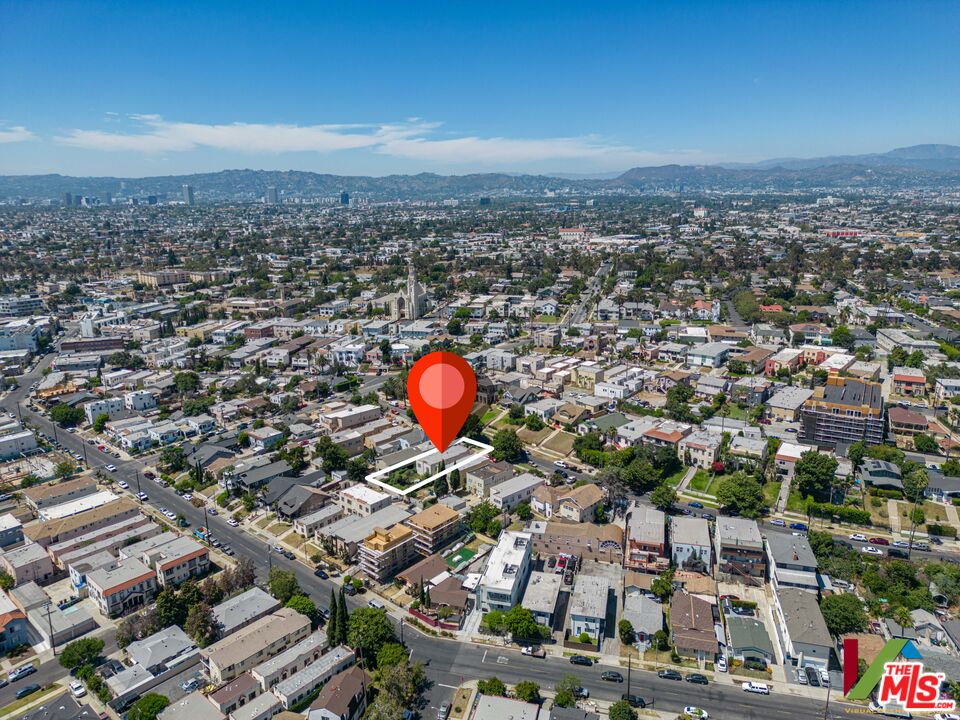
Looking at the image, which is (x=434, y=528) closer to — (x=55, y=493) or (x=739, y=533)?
(x=739, y=533)

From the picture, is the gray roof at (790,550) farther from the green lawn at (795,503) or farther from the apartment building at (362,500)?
the apartment building at (362,500)

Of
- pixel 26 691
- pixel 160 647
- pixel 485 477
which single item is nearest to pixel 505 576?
pixel 485 477

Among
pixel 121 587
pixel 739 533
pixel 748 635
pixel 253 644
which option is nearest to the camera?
pixel 253 644

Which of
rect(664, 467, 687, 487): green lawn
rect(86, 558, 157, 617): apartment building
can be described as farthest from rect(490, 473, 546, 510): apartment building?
rect(86, 558, 157, 617): apartment building

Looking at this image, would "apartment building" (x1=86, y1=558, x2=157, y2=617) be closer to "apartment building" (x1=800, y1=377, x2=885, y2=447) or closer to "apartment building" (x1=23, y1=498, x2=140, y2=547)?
"apartment building" (x1=23, y1=498, x2=140, y2=547)

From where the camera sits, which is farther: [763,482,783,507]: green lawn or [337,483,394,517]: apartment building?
[763,482,783,507]: green lawn

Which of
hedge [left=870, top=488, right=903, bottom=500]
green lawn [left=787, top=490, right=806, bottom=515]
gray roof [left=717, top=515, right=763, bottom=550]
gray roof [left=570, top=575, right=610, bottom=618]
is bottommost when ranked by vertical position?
green lawn [left=787, top=490, right=806, bottom=515]

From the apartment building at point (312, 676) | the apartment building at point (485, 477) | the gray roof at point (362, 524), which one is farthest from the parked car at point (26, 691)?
the apartment building at point (485, 477)

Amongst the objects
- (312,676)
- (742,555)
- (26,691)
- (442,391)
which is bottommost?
(26,691)
